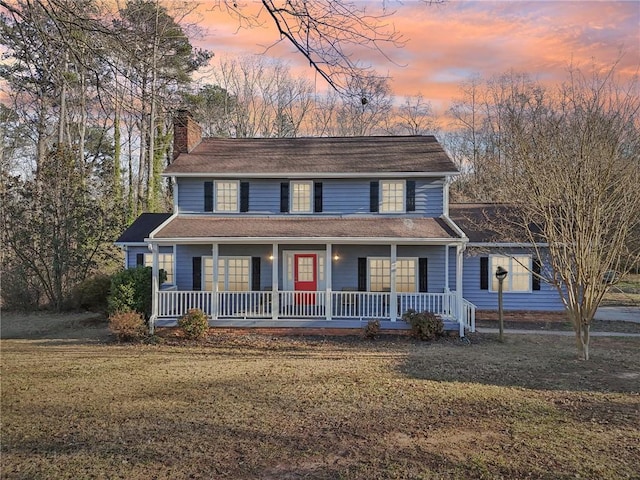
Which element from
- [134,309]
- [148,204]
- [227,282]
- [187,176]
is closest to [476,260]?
[227,282]

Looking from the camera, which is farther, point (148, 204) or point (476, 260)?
point (148, 204)

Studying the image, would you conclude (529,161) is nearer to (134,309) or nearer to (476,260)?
(476,260)

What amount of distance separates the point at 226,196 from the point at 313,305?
5136 mm

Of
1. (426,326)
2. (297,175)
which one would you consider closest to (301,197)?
(297,175)

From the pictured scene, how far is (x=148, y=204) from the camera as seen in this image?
25.8 meters

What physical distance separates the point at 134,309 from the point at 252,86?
24478 mm

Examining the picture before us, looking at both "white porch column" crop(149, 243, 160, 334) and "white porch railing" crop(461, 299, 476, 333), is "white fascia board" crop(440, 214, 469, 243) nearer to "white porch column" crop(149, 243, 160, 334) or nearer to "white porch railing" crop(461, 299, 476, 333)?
"white porch railing" crop(461, 299, 476, 333)

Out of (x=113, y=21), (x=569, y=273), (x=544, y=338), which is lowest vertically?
(x=544, y=338)

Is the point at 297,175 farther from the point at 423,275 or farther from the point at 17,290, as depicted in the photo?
the point at 17,290

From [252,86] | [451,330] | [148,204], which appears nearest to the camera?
[451,330]

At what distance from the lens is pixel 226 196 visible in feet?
53.0

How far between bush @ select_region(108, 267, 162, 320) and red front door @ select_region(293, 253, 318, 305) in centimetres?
489

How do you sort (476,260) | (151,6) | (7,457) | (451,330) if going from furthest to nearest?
(476,260) → (451,330) → (151,6) → (7,457)

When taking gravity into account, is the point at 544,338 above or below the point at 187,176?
below
